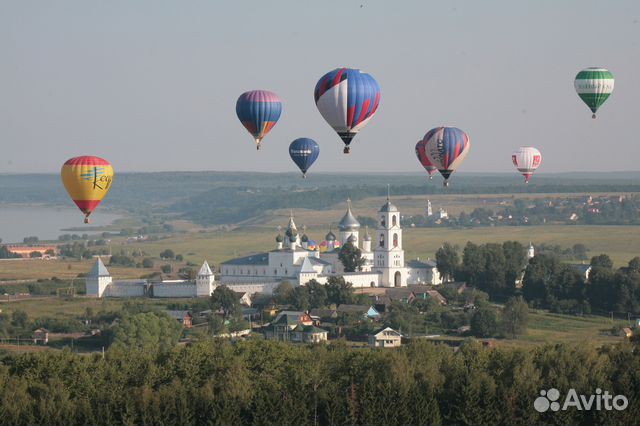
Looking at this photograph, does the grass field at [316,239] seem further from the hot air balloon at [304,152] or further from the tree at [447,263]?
the hot air balloon at [304,152]

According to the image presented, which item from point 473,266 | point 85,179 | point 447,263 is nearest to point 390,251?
point 447,263

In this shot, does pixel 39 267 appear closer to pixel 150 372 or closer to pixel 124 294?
pixel 124 294

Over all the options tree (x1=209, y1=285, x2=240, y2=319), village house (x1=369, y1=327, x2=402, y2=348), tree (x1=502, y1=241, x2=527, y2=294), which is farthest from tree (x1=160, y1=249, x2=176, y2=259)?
village house (x1=369, y1=327, x2=402, y2=348)

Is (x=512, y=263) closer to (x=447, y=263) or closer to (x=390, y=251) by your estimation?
(x=447, y=263)

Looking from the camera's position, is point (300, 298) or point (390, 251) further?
point (390, 251)

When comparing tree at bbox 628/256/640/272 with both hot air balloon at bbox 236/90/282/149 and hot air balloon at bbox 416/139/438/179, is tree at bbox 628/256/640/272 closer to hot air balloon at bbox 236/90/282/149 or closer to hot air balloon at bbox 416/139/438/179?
hot air balloon at bbox 416/139/438/179
